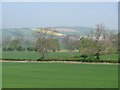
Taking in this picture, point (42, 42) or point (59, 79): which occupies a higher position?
point (42, 42)

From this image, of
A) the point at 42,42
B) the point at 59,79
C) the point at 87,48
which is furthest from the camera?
the point at 42,42

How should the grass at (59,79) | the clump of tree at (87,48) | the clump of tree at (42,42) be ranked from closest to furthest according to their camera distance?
the grass at (59,79)
the clump of tree at (87,48)
the clump of tree at (42,42)

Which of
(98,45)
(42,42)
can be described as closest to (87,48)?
(98,45)

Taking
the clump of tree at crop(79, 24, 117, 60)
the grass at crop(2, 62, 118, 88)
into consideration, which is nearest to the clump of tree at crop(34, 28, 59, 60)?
the clump of tree at crop(79, 24, 117, 60)

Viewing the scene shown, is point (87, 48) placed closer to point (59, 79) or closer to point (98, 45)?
point (98, 45)

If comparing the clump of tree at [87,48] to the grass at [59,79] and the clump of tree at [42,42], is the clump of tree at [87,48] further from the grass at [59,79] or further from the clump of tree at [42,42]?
the grass at [59,79]

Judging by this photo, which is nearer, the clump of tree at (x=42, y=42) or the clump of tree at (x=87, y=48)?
the clump of tree at (x=87, y=48)

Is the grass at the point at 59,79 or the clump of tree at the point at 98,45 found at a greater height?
the clump of tree at the point at 98,45

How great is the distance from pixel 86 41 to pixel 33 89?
1312 inches

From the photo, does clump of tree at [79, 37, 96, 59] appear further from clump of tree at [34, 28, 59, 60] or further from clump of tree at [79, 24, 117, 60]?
clump of tree at [34, 28, 59, 60]

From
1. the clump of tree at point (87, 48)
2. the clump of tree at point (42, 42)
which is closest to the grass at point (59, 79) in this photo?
the clump of tree at point (87, 48)

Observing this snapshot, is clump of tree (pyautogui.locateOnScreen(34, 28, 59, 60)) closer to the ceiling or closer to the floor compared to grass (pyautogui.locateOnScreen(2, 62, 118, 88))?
closer to the ceiling

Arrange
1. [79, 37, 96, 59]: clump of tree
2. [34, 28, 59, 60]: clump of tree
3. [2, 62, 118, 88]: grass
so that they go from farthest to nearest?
[34, 28, 59, 60]: clump of tree
[79, 37, 96, 59]: clump of tree
[2, 62, 118, 88]: grass

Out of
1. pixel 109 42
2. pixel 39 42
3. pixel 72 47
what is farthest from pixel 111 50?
pixel 72 47
